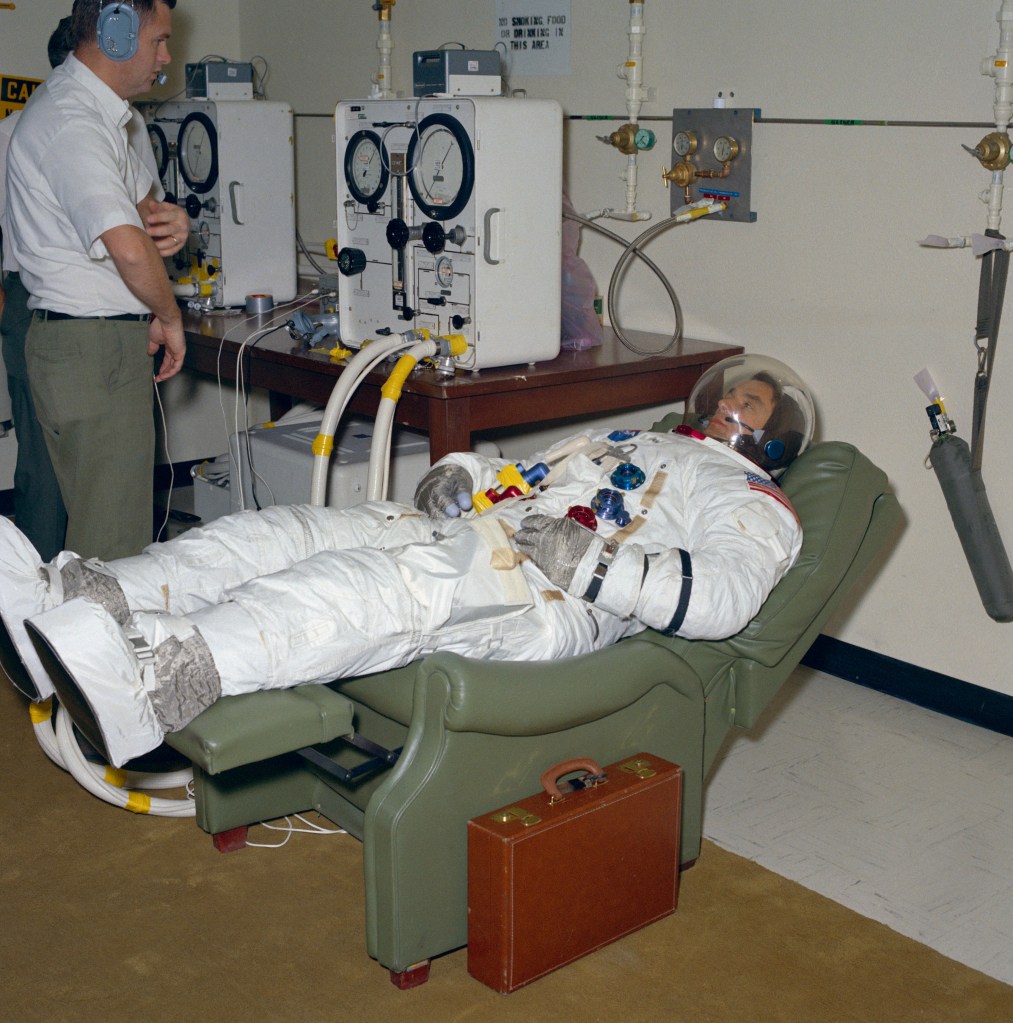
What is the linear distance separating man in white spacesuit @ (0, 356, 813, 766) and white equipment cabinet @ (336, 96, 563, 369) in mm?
504

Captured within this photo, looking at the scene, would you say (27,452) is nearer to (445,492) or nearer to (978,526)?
(445,492)

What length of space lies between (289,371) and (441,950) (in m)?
1.80

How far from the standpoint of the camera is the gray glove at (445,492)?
261cm

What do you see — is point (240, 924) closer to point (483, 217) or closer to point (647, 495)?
point (647, 495)

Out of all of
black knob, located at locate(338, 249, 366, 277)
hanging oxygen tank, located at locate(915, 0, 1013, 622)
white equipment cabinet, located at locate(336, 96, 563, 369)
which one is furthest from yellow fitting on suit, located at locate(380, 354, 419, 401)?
hanging oxygen tank, located at locate(915, 0, 1013, 622)

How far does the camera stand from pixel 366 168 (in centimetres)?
321

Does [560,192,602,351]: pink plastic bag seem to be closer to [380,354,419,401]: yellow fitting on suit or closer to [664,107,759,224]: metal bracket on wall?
[664,107,759,224]: metal bracket on wall

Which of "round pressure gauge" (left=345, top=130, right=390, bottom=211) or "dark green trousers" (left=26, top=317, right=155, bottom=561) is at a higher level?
"round pressure gauge" (left=345, top=130, right=390, bottom=211)

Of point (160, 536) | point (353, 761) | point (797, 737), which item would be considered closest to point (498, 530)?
point (353, 761)

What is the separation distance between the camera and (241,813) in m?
2.49

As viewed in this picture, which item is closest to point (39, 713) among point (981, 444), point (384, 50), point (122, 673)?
point (122, 673)

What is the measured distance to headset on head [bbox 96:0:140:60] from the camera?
279cm

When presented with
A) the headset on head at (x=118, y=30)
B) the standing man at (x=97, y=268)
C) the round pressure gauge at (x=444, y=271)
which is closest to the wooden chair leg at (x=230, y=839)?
the standing man at (x=97, y=268)

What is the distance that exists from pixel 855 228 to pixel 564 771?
1716mm
